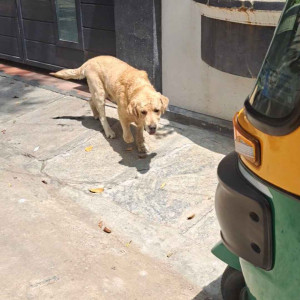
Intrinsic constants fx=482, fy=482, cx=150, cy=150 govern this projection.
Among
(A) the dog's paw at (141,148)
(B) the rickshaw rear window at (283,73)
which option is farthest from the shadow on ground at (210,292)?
(A) the dog's paw at (141,148)

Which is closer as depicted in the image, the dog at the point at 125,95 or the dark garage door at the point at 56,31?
the dog at the point at 125,95

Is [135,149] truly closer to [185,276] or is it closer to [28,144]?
[28,144]

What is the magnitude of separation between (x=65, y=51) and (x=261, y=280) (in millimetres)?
6558

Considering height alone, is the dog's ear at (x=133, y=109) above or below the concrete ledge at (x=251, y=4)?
below

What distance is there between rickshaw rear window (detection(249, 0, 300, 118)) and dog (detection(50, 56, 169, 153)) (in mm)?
2843

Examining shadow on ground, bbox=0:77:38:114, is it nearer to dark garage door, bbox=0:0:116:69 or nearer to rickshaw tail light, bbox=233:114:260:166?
dark garage door, bbox=0:0:116:69

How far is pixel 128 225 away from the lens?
420 centimetres

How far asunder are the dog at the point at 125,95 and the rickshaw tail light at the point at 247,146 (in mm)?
2693

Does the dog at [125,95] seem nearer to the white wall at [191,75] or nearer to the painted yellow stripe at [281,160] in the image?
A: the white wall at [191,75]

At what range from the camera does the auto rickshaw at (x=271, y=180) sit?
180cm

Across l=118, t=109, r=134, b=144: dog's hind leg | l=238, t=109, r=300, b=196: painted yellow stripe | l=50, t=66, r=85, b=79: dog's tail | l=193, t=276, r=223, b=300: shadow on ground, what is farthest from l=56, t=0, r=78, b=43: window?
l=238, t=109, r=300, b=196: painted yellow stripe

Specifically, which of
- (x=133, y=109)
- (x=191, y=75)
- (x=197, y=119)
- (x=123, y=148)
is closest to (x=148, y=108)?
(x=133, y=109)

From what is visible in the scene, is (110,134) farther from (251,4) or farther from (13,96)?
(13,96)

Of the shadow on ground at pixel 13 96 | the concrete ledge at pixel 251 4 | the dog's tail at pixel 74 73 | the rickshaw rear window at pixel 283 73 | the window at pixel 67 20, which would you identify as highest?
the rickshaw rear window at pixel 283 73
